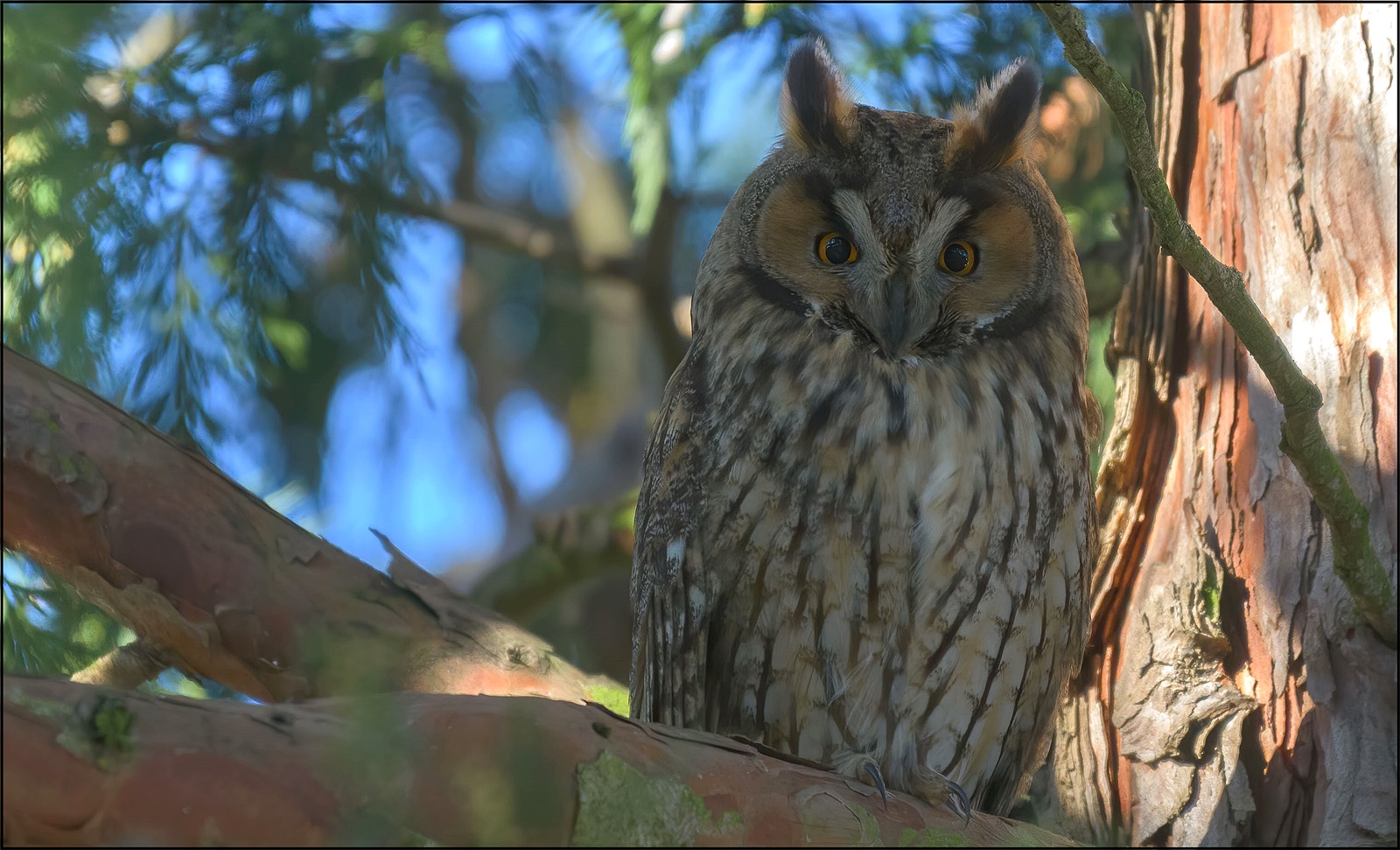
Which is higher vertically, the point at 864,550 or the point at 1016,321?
the point at 1016,321

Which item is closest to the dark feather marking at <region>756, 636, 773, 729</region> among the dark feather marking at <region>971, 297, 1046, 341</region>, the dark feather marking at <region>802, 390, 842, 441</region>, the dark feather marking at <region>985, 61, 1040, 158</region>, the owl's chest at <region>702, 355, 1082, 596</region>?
the owl's chest at <region>702, 355, 1082, 596</region>

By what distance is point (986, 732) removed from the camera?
75.2 inches

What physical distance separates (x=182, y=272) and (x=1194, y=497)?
6.40 ft

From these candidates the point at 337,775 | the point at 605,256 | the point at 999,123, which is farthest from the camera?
the point at 605,256

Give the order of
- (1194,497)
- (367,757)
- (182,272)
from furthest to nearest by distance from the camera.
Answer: (1194,497) < (182,272) < (367,757)

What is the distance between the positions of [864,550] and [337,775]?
36.5 inches

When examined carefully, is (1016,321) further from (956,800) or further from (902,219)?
(956,800)

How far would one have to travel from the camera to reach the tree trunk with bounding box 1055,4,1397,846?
6.57 feet

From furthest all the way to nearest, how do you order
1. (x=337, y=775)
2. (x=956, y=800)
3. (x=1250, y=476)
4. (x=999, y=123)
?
1. (x=1250, y=476)
2. (x=999, y=123)
3. (x=956, y=800)
4. (x=337, y=775)

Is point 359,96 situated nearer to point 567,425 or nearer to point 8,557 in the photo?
point 8,557

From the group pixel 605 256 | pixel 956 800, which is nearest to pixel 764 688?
pixel 956 800

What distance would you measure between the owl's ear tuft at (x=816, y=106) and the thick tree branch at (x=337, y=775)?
3.57 ft

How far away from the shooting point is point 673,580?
6.02 ft

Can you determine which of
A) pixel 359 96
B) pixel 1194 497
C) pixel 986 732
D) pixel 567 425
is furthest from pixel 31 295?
pixel 567 425
